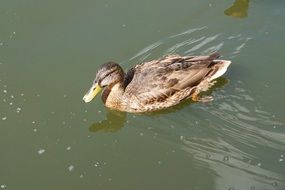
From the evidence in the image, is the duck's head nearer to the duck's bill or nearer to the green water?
the duck's bill

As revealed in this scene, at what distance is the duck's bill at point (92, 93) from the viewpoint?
7336 mm

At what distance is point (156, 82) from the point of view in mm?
7449

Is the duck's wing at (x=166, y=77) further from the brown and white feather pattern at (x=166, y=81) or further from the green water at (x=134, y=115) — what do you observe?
the green water at (x=134, y=115)

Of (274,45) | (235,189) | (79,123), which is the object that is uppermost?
(79,123)

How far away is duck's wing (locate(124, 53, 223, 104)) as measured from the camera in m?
7.46

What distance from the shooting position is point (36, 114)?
24.6 ft

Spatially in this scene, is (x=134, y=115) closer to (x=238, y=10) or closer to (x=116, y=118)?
(x=116, y=118)

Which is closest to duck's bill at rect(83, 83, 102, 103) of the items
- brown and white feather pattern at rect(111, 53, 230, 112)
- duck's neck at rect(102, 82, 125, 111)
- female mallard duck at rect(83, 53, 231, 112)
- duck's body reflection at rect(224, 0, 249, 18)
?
female mallard duck at rect(83, 53, 231, 112)

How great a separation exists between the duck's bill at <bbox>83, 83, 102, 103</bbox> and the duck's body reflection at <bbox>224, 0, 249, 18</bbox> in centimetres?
277

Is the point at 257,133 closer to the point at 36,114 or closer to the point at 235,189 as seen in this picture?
the point at 235,189

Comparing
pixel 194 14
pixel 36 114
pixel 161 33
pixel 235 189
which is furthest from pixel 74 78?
pixel 235 189

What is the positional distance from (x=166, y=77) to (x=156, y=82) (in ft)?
0.49

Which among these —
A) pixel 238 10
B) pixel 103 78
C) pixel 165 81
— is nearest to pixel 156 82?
pixel 165 81

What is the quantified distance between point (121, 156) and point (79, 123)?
0.84m
